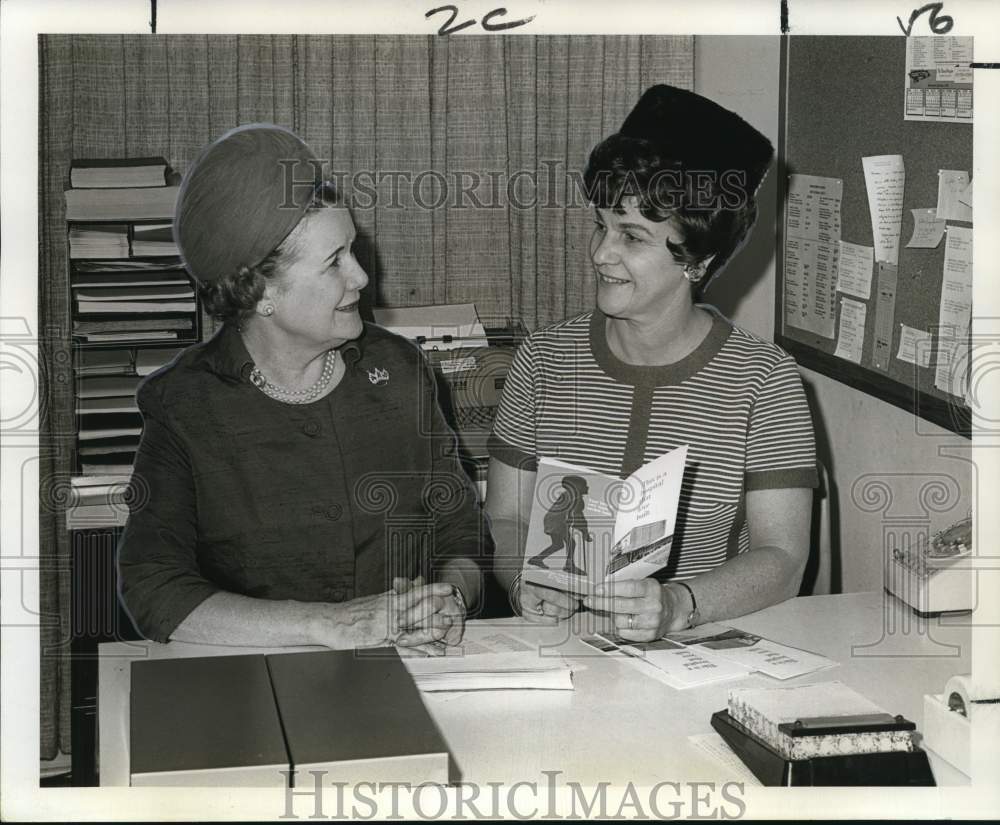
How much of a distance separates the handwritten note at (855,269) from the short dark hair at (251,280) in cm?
110

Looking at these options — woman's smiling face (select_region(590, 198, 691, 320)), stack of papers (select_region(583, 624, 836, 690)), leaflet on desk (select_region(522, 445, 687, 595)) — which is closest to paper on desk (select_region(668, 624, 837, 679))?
stack of papers (select_region(583, 624, 836, 690))

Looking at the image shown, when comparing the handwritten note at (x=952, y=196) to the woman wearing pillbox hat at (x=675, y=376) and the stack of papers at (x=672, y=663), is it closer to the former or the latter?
the woman wearing pillbox hat at (x=675, y=376)

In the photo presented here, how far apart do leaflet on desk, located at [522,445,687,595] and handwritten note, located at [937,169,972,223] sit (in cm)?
81

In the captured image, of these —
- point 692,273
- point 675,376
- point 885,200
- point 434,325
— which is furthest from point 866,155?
point 434,325

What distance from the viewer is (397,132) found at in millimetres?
2562

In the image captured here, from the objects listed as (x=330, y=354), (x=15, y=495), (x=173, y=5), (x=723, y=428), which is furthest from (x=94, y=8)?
(x=723, y=428)

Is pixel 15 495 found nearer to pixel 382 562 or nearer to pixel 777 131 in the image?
pixel 382 562

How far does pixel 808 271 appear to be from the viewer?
2.43m

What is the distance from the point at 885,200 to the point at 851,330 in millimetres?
283

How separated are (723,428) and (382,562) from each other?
23.1 inches

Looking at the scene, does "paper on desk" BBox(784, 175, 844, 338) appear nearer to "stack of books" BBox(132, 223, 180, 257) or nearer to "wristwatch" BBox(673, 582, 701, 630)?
"wristwatch" BBox(673, 582, 701, 630)

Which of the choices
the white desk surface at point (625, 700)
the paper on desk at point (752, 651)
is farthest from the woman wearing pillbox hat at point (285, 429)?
the paper on desk at point (752, 651)

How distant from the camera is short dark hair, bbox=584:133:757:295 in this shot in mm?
1762

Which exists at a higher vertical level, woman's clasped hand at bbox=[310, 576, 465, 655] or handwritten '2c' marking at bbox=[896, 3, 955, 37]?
handwritten '2c' marking at bbox=[896, 3, 955, 37]
